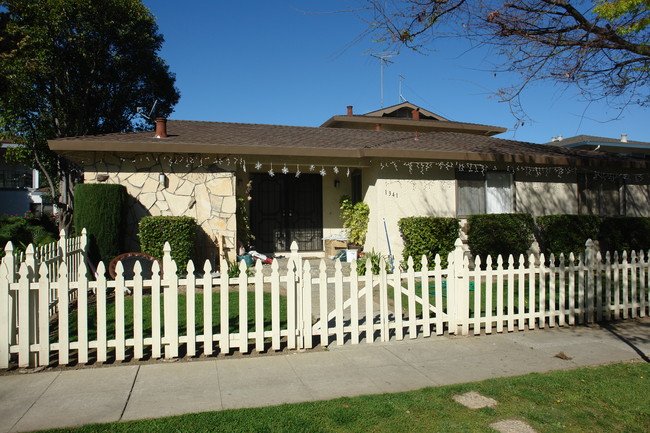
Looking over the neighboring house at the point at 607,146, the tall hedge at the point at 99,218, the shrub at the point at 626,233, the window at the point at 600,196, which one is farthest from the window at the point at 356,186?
the neighboring house at the point at 607,146

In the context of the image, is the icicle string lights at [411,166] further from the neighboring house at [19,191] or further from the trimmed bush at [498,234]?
the neighboring house at [19,191]

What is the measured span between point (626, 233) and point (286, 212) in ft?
30.2

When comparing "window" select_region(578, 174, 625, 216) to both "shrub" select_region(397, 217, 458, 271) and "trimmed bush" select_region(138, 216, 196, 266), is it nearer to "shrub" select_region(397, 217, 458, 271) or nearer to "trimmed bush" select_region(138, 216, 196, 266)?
"shrub" select_region(397, 217, 458, 271)

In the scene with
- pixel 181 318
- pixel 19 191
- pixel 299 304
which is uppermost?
pixel 19 191

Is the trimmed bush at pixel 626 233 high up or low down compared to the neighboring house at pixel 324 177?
down

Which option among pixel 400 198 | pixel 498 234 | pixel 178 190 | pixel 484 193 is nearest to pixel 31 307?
pixel 178 190

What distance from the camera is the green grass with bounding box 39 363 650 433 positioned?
344 centimetres

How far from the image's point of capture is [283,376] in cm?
459

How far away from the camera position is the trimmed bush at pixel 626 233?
12.4 meters

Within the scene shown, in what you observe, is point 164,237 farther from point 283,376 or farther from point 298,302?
point 283,376

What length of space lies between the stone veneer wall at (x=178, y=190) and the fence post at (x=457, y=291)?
6295mm

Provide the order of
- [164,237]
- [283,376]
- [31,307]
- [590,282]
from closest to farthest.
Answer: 1. [283,376]
2. [31,307]
3. [590,282]
4. [164,237]

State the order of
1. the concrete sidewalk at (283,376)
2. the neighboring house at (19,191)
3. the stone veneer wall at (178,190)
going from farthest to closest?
the neighboring house at (19,191) → the stone veneer wall at (178,190) → the concrete sidewalk at (283,376)

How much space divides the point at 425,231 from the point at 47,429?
885 cm
